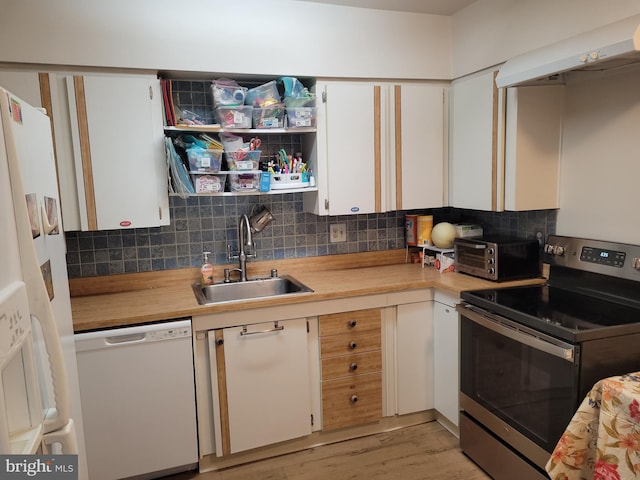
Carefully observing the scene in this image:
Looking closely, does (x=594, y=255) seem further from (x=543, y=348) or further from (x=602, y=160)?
(x=543, y=348)

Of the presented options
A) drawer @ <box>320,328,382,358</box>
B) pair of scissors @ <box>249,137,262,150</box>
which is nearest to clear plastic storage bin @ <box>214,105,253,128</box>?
pair of scissors @ <box>249,137,262,150</box>

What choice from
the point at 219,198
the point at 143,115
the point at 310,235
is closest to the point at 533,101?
the point at 310,235

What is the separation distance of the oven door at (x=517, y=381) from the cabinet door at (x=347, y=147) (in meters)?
0.87

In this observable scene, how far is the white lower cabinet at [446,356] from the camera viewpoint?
8.05 ft

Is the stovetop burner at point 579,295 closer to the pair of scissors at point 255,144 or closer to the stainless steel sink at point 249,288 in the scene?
the stainless steel sink at point 249,288

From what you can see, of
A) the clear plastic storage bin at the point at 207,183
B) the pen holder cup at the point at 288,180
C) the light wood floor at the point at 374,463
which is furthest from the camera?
the pen holder cup at the point at 288,180

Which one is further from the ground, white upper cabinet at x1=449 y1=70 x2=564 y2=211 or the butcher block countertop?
white upper cabinet at x1=449 y1=70 x2=564 y2=211

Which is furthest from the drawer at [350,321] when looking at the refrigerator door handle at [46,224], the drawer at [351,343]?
the refrigerator door handle at [46,224]

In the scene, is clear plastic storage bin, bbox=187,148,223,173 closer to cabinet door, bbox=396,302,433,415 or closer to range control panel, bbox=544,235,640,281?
cabinet door, bbox=396,302,433,415

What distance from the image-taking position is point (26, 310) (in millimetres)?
909

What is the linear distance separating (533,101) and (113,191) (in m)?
2.14

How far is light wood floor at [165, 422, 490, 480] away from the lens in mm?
2293

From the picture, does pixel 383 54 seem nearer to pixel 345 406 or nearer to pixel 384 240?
pixel 384 240

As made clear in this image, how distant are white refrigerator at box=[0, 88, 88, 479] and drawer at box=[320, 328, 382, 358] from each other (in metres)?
A: 1.52
